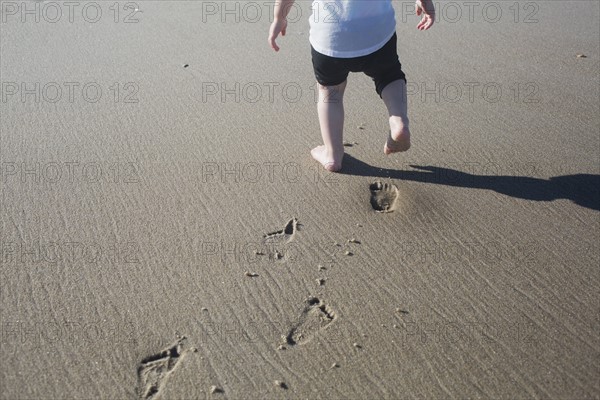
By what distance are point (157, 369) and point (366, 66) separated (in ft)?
5.08

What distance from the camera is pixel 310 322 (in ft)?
7.50

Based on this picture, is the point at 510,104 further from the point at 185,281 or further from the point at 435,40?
the point at 185,281

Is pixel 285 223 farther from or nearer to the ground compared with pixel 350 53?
nearer to the ground

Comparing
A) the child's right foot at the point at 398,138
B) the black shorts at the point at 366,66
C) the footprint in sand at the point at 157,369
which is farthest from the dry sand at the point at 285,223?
the black shorts at the point at 366,66

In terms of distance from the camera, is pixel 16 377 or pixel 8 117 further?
pixel 8 117

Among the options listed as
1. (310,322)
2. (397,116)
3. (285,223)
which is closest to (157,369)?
(310,322)

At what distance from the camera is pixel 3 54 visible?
4082mm

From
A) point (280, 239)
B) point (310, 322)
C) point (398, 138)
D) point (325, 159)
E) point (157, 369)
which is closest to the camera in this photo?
point (157, 369)

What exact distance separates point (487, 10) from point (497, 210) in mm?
2423

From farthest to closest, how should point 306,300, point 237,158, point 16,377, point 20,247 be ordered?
point 237,158 < point 20,247 < point 306,300 < point 16,377

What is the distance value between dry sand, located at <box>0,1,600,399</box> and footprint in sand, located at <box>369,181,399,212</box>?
0.01 m

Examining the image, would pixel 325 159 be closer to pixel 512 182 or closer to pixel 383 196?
pixel 383 196

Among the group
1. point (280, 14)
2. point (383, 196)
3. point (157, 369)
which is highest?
point (280, 14)

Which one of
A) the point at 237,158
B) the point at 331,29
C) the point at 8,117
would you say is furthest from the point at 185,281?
the point at 8,117
